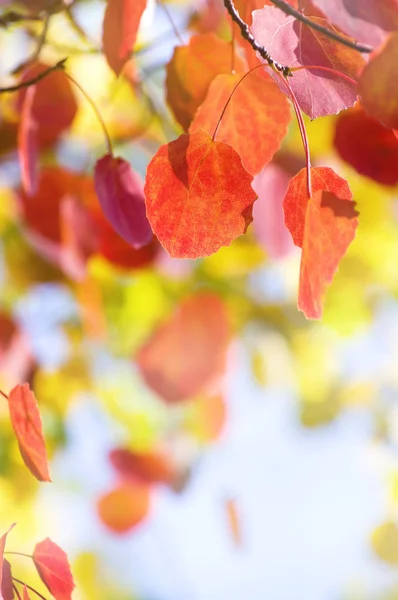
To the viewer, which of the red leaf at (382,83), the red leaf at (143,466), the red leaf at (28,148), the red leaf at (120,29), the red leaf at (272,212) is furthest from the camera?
the red leaf at (143,466)

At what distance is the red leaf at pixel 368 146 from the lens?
1.31ft

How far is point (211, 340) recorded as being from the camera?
1611mm

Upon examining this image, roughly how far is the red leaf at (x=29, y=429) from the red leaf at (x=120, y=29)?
0.19 meters

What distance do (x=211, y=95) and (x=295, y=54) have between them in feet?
0.31

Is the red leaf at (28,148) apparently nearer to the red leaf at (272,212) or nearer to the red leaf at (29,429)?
the red leaf at (29,429)

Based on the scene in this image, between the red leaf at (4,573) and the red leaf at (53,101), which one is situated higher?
the red leaf at (53,101)

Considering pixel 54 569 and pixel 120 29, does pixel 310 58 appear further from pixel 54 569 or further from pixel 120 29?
pixel 54 569

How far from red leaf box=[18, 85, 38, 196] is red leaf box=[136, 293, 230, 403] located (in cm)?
104

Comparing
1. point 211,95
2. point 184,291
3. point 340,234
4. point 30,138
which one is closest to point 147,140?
point 184,291

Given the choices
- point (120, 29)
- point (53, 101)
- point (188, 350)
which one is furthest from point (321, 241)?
point (188, 350)

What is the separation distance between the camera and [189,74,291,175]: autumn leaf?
1.18 feet

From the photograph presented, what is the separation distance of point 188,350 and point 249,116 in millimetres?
1250

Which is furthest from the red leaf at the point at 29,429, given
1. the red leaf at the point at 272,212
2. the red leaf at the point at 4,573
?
the red leaf at the point at 272,212

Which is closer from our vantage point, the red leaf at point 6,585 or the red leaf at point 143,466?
the red leaf at point 6,585
